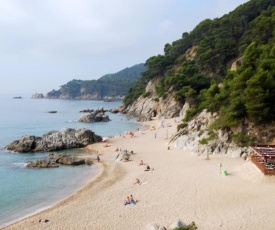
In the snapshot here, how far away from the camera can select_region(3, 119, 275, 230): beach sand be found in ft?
53.2

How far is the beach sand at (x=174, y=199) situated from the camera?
16.2 metres

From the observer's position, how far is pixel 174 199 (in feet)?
64.0

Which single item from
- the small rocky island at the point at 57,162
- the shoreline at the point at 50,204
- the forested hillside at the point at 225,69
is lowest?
the shoreline at the point at 50,204

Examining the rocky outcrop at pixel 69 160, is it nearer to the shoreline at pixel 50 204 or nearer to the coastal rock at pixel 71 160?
the coastal rock at pixel 71 160

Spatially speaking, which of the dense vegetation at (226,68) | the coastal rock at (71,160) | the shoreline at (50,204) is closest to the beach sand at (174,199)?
the shoreline at (50,204)

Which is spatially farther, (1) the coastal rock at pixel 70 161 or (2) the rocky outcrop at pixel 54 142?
(2) the rocky outcrop at pixel 54 142

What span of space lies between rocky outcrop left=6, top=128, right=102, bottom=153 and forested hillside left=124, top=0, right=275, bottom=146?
48.2 ft

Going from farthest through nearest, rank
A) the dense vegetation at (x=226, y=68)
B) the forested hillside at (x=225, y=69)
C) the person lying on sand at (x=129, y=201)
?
the forested hillside at (x=225, y=69)
the dense vegetation at (x=226, y=68)
the person lying on sand at (x=129, y=201)

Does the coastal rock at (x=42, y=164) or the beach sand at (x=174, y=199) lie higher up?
the beach sand at (x=174, y=199)

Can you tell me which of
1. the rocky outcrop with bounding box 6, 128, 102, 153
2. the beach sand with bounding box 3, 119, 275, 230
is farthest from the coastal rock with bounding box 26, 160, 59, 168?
the rocky outcrop with bounding box 6, 128, 102, 153

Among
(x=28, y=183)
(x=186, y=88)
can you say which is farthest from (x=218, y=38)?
(x=28, y=183)

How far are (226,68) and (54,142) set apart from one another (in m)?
41.0

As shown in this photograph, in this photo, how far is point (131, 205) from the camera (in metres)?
19.3

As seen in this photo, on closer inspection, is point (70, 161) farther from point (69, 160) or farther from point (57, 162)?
point (57, 162)
